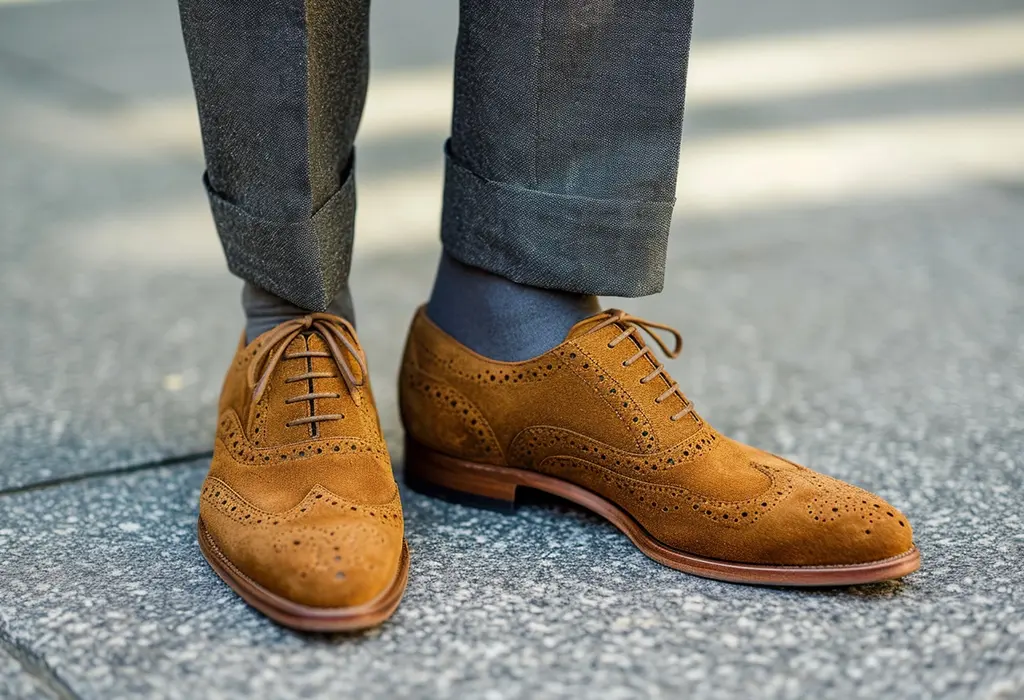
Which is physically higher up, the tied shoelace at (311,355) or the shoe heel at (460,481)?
the tied shoelace at (311,355)

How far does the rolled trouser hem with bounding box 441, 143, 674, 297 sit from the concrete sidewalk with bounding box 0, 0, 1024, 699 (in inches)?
8.3

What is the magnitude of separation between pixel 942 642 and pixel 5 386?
100 cm

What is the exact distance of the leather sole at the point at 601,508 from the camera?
2.72 feet

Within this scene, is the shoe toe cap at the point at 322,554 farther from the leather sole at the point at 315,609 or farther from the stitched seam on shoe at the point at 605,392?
the stitched seam on shoe at the point at 605,392

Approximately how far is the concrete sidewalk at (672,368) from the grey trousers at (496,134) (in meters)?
0.23

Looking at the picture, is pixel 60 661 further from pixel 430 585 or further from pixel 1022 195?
pixel 1022 195

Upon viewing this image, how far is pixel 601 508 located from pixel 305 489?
249 millimetres

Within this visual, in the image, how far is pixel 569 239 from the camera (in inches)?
36.2

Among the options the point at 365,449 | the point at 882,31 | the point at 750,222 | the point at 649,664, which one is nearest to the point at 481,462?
the point at 365,449

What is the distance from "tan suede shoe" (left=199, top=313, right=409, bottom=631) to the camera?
759mm

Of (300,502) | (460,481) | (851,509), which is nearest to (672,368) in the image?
(460,481)

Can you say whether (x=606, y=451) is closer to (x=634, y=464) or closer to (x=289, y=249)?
(x=634, y=464)

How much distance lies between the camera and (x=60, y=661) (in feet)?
2.49

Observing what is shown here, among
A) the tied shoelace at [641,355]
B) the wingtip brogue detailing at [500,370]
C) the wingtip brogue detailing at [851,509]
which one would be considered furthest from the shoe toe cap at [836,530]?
the wingtip brogue detailing at [500,370]
